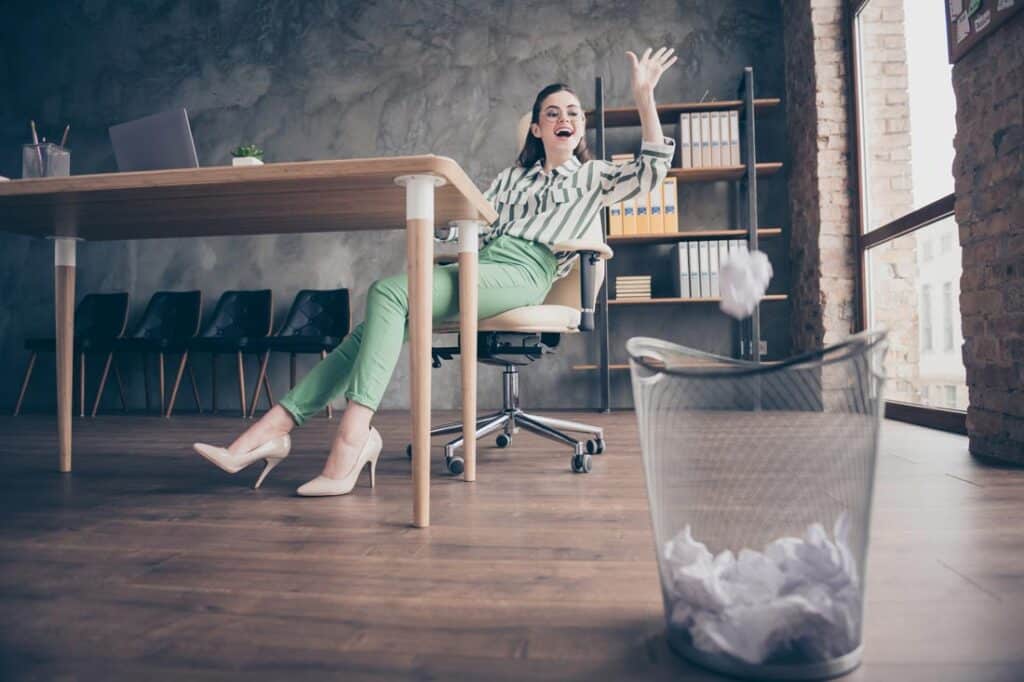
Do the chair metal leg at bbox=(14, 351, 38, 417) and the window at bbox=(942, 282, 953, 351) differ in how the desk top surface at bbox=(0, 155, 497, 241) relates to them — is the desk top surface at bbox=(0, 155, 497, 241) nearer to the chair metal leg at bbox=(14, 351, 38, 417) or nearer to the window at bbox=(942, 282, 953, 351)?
the window at bbox=(942, 282, 953, 351)

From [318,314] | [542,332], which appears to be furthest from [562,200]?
[318,314]

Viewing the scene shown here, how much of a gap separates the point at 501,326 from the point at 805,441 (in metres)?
1.35

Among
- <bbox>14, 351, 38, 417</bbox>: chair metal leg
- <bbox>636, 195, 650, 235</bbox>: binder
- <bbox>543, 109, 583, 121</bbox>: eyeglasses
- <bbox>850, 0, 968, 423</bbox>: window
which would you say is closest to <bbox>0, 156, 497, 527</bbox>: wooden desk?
<bbox>543, 109, 583, 121</bbox>: eyeglasses

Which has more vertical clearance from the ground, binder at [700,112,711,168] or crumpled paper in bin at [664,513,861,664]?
binder at [700,112,711,168]

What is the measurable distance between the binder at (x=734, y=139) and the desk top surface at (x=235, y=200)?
251 centimetres

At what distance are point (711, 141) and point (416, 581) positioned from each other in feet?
11.5

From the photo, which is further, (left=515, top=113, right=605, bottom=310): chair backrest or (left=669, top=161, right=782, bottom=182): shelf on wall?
(left=669, top=161, right=782, bottom=182): shelf on wall

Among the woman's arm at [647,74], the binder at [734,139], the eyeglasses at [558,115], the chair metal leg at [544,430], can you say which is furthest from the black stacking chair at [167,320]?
the woman's arm at [647,74]

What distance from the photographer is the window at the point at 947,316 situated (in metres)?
2.78

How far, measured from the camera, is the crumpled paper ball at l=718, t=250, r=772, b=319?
762 millimetres

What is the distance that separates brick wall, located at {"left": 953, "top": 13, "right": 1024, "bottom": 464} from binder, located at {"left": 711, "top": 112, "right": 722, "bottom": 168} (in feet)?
5.37

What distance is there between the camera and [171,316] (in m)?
4.62

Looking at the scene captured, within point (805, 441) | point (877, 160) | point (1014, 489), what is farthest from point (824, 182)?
point (805, 441)

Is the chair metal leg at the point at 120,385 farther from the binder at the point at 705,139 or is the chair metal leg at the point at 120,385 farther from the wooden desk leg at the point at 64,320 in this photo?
the binder at the point at 705,139
